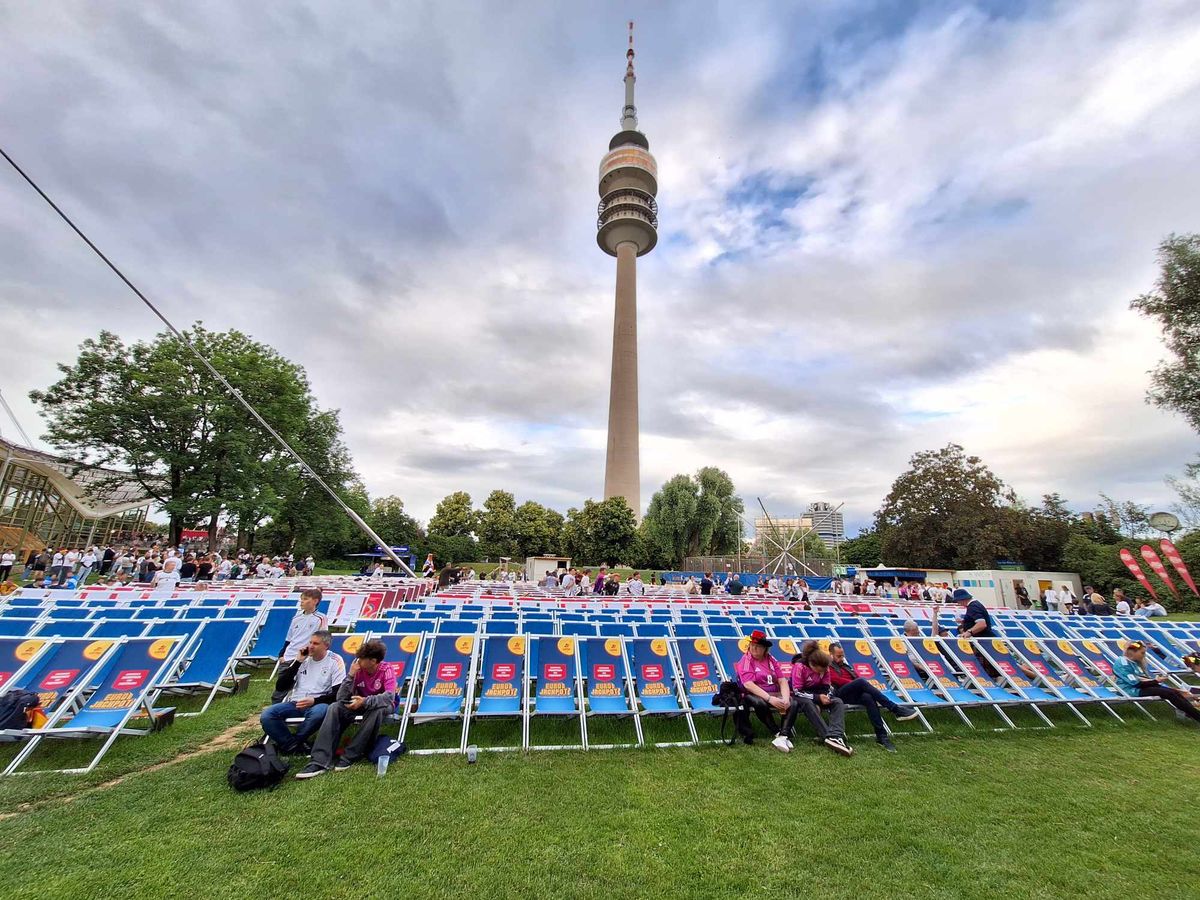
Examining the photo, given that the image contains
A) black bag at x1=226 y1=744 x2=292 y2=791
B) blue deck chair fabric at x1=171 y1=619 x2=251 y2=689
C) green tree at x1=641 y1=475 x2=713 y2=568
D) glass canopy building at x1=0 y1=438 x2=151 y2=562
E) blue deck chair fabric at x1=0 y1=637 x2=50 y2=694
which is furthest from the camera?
green tree at x1=641 y1=475 x2=713 y2=568

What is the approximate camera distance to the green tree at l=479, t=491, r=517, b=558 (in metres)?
51.6

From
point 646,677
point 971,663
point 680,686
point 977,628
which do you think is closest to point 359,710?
point 646,677

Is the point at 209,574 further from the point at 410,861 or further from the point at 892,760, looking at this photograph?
the point at 892,760

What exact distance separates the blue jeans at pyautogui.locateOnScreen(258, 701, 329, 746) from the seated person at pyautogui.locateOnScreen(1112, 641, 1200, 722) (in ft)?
29.6

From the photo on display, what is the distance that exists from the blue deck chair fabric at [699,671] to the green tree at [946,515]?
129 feet

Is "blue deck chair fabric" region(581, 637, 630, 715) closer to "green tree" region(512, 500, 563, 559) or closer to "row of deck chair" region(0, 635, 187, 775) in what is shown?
"row of deck chair" region(0, 635, 187, 775)

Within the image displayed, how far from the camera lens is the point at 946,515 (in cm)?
3859

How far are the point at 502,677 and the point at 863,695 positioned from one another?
360 centimetres

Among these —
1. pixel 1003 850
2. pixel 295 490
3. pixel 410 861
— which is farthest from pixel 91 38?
pixel 295 490

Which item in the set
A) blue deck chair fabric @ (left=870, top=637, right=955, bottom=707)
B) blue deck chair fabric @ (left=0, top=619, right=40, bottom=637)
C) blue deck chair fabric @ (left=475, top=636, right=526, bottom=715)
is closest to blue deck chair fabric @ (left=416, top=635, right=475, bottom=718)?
blue deck chair fabric @ (left=475, top=636, right=526, bottom=715)

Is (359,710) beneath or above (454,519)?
beneath

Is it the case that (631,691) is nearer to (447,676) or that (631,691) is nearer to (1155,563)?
(447,676)

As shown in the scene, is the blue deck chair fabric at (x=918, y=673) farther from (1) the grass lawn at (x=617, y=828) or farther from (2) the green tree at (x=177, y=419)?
(2) the green tree at (x=177, y=419)

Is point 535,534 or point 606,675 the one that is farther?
point 535,534
